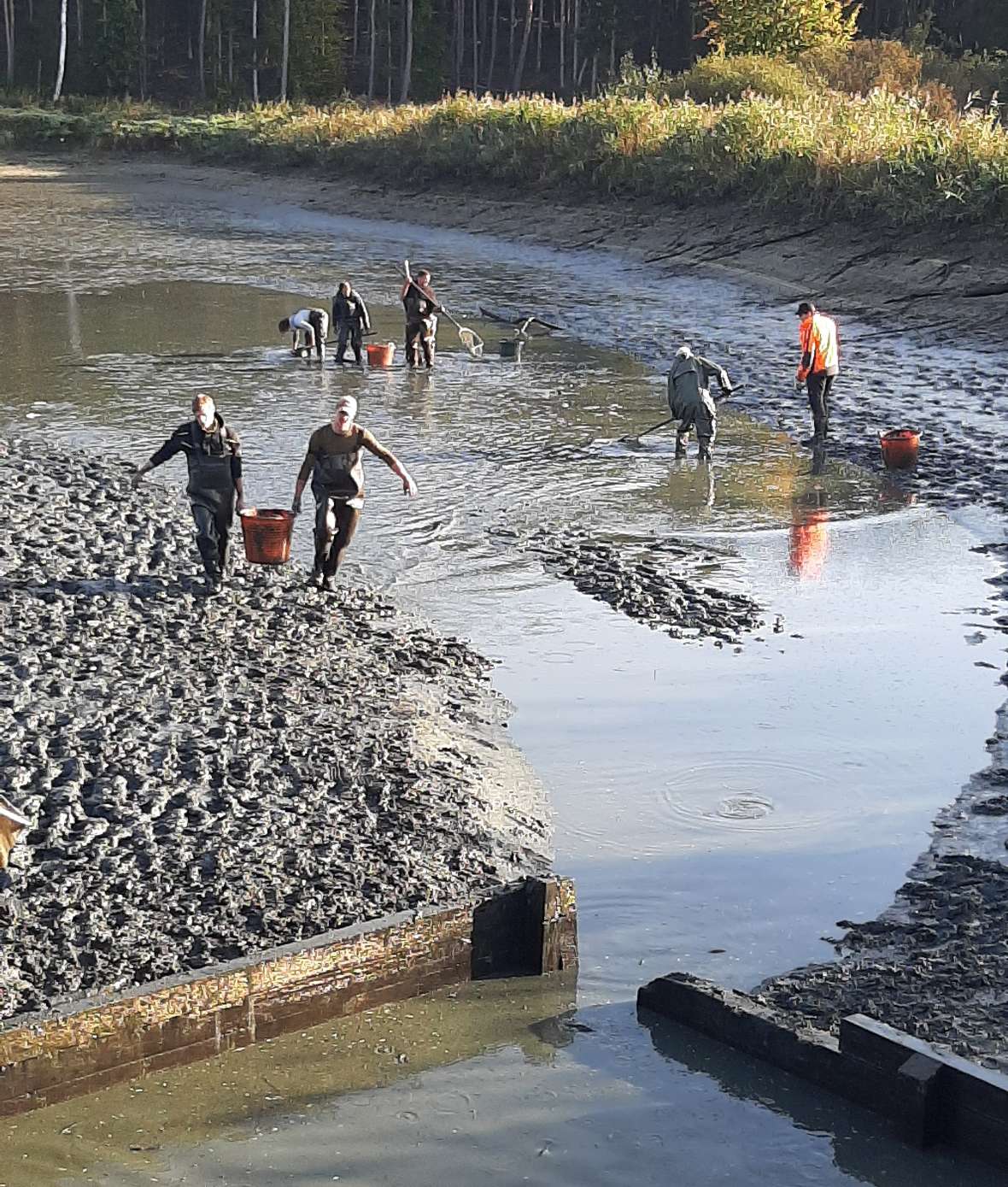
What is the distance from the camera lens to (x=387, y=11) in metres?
72.1

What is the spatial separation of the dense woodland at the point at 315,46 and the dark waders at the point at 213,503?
57.4 m

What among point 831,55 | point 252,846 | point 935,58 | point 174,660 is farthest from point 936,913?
point 935,58

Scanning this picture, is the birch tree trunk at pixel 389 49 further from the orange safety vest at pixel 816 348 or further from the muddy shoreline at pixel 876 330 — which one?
the orange safety vest at pixel 816 348

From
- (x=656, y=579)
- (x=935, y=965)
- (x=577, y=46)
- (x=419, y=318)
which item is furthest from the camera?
(x=577, y=46)

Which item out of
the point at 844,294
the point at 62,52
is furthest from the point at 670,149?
the point at 62,52

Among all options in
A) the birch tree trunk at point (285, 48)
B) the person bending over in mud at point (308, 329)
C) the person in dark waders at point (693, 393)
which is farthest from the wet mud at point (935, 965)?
the birch tree trunk at point (285, 48)

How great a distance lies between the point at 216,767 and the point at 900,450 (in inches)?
415

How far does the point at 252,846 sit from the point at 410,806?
3.45 feet

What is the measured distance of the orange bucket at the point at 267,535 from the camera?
44.1ft

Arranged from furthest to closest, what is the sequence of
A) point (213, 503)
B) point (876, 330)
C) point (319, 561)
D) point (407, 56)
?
point (407, 56)
point (876, 330)
point (319, 561)
point (213, 503)

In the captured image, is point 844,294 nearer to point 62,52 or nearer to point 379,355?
point 379,355

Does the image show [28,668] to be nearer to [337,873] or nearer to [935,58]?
[337,873]

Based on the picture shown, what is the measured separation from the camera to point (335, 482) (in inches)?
538

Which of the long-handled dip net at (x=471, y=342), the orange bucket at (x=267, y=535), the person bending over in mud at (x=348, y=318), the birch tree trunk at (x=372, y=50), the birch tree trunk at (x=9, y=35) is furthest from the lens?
the birch tree trunk at (x=9, y=35)
